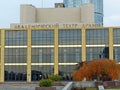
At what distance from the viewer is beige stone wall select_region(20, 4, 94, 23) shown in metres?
97.2

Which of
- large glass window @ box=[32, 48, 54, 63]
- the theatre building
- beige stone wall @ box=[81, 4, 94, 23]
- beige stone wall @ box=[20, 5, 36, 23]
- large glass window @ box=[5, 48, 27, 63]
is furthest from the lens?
beige stone wall @ box=[20, 5, 36, 23]

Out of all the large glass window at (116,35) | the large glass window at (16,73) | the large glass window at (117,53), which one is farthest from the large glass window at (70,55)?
the large glass window at (16,73)

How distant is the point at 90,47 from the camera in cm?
8669

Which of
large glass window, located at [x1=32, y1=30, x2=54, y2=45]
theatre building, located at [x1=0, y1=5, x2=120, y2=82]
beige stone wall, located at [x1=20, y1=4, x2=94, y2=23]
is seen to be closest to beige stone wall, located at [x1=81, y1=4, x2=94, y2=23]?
beige stone wall, located at [x1=20, y1=4, x2=94, y2=23]

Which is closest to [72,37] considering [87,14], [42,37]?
[42,37]

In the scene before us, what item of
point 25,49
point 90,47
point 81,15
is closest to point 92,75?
point 90,47

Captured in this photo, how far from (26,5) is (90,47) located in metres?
21.0

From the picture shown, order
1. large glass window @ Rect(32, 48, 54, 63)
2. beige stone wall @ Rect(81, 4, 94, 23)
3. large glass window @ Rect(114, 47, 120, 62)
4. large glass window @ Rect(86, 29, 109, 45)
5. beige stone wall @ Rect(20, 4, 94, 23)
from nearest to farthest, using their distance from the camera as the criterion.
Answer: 1. large glass window @ Rect(114, 47, 120, 62)
2. large glass window @ Rect(86, 29, 109, 45)
3. large glass window @ Rect(32, 48, 54, 63)
4. beige stone wall @ Rect(81, 4, 94, 23)
5. beige stone wall @ Rect(20, 4, 94, 23)

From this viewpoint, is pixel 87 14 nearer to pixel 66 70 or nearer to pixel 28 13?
pixel 28 13

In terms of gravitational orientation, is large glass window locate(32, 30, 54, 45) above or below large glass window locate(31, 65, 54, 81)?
above

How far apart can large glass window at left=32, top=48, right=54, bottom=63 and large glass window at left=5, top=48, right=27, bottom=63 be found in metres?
2.17

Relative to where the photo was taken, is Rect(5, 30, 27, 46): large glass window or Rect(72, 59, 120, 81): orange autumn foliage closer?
Rect(72, 59, 120, 81): orange autumn foliage

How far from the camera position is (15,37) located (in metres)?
88.2

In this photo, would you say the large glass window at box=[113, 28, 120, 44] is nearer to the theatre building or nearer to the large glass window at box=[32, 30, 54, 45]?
the theatre building
